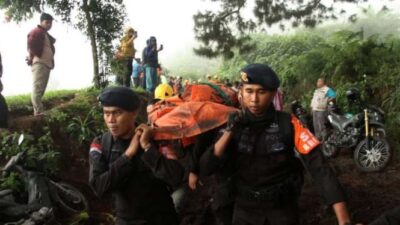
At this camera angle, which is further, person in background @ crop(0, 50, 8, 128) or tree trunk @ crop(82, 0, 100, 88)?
tree trunk @ crop(82, 0, 100, 88)

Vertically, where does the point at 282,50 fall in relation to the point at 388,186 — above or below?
above

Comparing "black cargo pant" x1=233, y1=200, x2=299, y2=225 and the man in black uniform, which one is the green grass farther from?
"black cargo pant" x1=233, y1=200, x2=299, y2=225

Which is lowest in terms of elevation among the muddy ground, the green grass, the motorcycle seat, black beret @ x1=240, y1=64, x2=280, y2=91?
the muddy ground

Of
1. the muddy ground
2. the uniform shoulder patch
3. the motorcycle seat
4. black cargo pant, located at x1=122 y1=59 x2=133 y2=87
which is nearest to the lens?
the uniform shoulder patch

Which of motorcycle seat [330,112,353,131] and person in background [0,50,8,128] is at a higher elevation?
person in background [0,50,8,128]

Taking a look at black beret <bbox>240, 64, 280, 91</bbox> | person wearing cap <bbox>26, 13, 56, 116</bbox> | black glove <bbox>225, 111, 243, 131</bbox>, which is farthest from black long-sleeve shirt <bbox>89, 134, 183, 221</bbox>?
person wearing cap <bbox>26, 13, 56, 116</bbox>

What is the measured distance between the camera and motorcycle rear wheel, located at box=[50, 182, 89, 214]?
508 centimetres

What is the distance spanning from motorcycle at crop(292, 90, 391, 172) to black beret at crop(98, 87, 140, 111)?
5.59 metres

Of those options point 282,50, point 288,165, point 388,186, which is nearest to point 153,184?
point 288,165

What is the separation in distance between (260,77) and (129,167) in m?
1.00

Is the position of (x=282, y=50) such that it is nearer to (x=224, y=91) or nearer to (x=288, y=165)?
(x=224, y=91)

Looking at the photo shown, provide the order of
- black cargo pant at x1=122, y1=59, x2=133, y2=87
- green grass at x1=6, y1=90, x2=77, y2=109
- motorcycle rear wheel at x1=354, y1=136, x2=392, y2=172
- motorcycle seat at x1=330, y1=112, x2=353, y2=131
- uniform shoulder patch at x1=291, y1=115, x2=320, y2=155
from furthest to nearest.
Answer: black cargo pant at x1=122, y1=59, x2=133, y2=87 → motorcycle seat at x1=330, y1=112, x2=353, y2=131 → green grass at x1=6, y1=90, x2=77, y2=109 → motorcycle rear wheel at x1=354, y1=136, x2=392, y2=172 → uniform shoulder patch at x1=291, y1=115, x2=320, y2=155

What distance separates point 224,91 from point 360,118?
4.27 meters

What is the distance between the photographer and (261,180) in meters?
2.66
